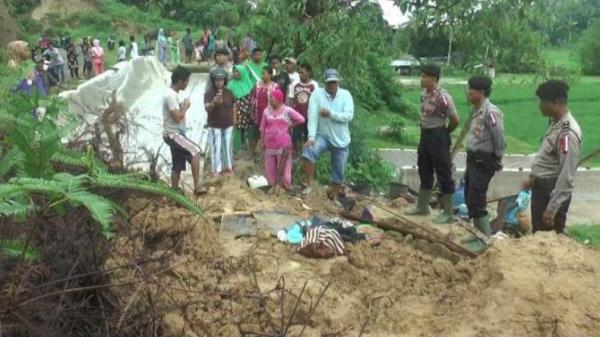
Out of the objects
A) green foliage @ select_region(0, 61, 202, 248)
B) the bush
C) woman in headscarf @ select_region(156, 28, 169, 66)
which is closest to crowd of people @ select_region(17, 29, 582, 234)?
green foliage @ select_region(0, 61, 202, 248)

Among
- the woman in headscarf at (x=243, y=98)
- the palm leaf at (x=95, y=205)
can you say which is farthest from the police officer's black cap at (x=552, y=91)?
the woman in headscarf at (x=243, y=98)

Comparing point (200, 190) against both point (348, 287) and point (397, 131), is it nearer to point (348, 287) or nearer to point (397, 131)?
point (348, 287)

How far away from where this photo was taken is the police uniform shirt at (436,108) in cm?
758

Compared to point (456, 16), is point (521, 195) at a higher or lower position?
lower

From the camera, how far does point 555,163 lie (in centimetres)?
614

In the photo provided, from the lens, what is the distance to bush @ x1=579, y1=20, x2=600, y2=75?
5397cm

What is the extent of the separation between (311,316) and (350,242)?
201 centimetres

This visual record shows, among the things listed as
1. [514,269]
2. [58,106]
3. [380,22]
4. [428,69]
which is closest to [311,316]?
[514,269]

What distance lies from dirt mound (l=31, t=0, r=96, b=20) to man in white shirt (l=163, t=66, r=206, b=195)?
41.8 meters

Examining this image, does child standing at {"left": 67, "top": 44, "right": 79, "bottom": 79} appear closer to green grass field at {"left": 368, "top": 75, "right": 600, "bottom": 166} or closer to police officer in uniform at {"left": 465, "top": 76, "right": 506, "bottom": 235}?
green grass field at {"left": 368, "top": 75, "right": 600, "bottom": 166}

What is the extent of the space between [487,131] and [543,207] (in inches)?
42.9

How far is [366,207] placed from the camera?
8.46m

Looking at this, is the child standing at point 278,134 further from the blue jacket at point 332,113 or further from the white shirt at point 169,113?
the white shirt at point 169,113

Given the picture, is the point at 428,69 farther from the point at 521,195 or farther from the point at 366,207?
the point at 521,195
